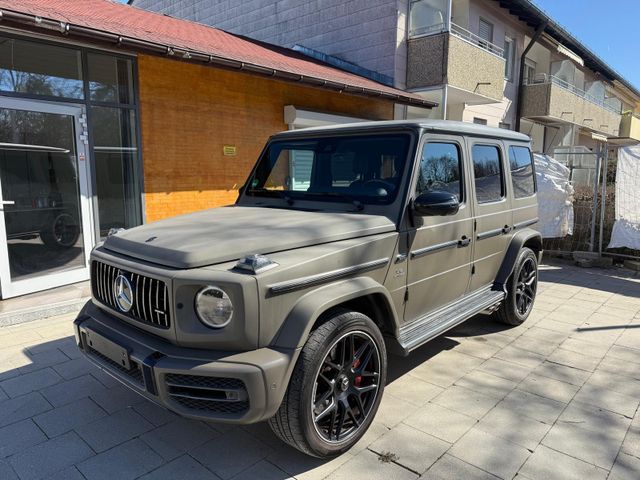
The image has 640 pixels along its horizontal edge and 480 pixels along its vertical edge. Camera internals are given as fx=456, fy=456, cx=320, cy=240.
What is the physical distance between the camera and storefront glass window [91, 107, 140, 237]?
20.6 feet

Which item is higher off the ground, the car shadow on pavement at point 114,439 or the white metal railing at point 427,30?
the white metal railing at point 427,30

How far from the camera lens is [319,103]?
30.3ft

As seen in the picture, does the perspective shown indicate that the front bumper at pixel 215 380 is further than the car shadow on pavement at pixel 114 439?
No

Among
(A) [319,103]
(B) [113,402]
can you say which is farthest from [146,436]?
(A) [319,103]

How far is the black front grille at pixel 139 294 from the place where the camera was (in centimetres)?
241

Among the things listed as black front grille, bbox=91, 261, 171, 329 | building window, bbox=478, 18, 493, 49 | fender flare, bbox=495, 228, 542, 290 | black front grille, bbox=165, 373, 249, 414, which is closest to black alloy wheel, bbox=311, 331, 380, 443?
black front grille, bbox=165, 373, 249, 414

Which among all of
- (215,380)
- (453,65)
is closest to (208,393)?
(215,380)

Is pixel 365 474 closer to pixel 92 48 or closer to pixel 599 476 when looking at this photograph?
pixel 599 476

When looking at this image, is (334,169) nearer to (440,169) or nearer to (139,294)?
(440,169)

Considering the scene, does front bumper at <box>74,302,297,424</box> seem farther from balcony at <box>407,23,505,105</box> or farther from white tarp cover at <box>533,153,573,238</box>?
balcony at <box>407,23,505,105</box>

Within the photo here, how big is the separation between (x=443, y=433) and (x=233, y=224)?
1929 mm

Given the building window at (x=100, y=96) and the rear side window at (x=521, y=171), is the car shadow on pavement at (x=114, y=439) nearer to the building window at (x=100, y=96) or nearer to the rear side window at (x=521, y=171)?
the rear side window at (x=521, y=171)

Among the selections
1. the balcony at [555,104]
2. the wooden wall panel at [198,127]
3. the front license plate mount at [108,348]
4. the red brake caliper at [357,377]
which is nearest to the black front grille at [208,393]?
the front license plate mount at [108,348]

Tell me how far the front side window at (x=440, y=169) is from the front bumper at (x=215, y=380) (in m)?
1.73
